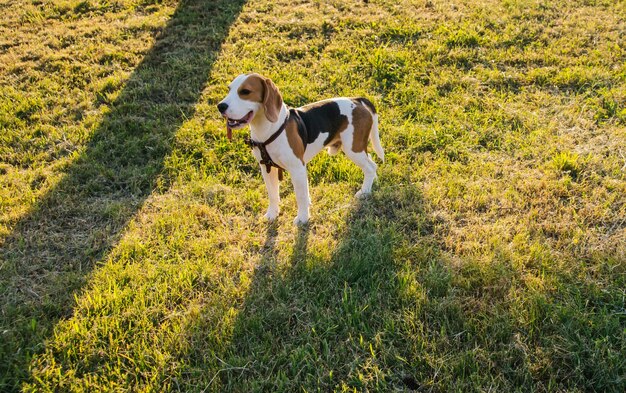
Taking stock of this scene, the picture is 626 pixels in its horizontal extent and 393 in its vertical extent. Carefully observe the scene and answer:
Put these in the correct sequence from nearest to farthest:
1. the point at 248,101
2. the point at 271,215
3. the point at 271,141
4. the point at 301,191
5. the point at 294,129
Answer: the point at 248,101 < the point at 271,141 < the point at 294,129 < the point at 301,191 < the point at 271,215

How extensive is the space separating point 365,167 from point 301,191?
0.77 metres

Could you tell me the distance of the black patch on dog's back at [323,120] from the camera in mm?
4027

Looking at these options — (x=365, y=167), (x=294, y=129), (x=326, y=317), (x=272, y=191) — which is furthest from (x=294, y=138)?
(x=326, y=317)

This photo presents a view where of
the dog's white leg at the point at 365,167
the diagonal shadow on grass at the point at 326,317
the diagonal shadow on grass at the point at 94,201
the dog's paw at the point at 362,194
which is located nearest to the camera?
the diagonal shadow on grass at the point at 326,317

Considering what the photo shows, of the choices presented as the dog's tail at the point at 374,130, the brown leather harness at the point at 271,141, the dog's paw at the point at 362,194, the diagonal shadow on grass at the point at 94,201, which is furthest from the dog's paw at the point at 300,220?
the diagonal shadow on grass at the point at 94,201

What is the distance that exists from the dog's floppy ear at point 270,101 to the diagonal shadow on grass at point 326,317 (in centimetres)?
115

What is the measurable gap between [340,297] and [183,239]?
1519 millimetres

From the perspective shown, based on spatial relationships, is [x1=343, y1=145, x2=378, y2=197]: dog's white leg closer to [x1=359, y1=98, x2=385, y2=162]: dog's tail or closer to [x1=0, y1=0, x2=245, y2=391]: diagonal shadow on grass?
[x1=359, y1=98, x2=385, y2=162]: dog's tail

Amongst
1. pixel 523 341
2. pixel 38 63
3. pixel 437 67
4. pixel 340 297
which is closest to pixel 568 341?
pixel 523 341

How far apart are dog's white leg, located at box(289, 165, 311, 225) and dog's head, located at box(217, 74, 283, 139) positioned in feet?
1.79

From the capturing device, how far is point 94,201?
4684 mm

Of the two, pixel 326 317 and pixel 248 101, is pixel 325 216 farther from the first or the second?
pixel 248 101

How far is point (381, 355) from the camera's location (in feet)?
10.0

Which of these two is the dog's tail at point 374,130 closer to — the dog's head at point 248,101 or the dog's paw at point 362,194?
the dog's paw at point 362,194
